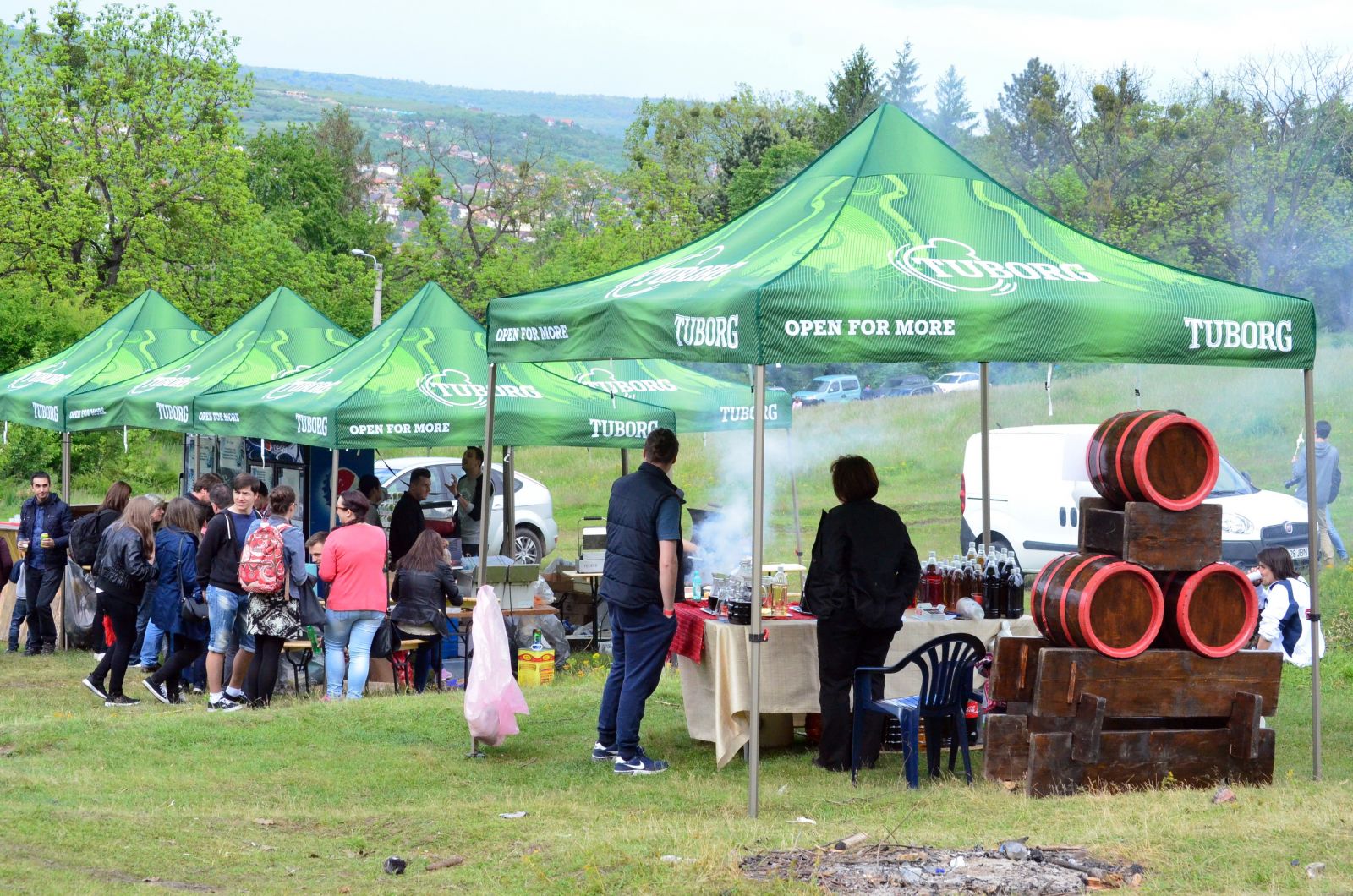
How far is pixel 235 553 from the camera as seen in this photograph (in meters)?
10.3

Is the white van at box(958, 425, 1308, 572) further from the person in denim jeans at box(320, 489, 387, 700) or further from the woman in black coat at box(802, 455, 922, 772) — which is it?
the woman in black coat at box(802, 455, 922, 772)

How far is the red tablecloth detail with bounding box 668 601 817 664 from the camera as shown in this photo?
8.00 meters

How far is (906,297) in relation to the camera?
6.82m

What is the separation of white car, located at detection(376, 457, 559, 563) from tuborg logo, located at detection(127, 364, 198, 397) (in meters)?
3.52

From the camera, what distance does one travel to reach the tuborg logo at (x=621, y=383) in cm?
1355

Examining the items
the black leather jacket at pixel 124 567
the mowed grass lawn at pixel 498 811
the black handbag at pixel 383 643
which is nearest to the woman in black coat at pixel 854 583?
the mowed grass lawn at pixel 498 811

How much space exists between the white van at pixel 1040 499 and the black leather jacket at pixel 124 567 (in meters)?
8.77

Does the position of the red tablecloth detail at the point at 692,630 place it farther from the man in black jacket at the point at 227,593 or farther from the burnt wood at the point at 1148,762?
the man in black jacket at the point at 227,593

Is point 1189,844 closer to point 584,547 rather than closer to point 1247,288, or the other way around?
point 1247,288

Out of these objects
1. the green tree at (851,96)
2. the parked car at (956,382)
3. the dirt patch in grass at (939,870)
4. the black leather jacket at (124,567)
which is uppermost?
the green tree at (851,96)

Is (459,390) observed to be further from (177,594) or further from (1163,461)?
(1163,461)

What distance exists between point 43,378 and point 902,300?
13.3 meters

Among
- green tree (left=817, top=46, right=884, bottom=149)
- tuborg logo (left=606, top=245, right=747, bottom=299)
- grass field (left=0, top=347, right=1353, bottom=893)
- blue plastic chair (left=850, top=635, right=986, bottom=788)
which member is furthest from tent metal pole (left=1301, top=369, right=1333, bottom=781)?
green tree (left=817, top=46, right=884, bottom=149)

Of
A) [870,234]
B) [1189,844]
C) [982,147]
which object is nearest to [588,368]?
[870,234]
